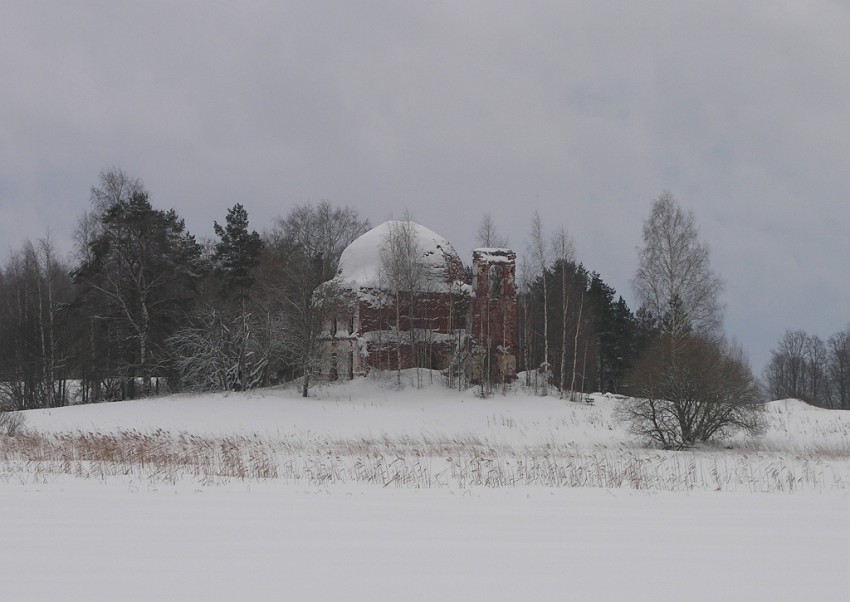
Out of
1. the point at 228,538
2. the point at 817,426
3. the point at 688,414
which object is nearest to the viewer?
the point at 228,538

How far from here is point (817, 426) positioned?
26844 mm

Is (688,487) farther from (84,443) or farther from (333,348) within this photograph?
(333,348)

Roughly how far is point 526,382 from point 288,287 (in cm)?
1452

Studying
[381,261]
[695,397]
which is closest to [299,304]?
[381,261]

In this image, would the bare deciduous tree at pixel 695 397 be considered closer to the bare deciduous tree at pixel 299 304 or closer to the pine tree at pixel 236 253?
the bare deciduous tree at pixel 299 304

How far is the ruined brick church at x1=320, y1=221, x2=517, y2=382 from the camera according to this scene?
40.3m

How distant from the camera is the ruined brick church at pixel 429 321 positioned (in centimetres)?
4028

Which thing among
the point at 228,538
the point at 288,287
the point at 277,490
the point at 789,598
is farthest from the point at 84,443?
the point at 288,287

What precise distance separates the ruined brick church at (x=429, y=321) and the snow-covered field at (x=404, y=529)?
79.0 ft

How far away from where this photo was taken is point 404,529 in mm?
7133

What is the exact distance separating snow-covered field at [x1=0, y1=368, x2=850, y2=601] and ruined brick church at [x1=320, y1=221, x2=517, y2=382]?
2409 centimetres

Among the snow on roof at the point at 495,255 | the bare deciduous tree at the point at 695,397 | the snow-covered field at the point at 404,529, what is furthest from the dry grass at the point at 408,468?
the snow on roof at the point at 495,255

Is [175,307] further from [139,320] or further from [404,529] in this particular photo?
[404,529]

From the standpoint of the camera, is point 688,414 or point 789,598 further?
point 688,414
